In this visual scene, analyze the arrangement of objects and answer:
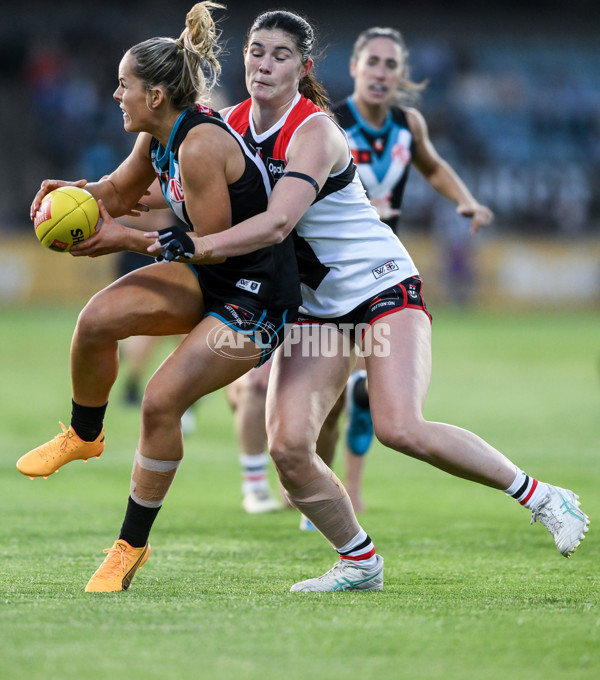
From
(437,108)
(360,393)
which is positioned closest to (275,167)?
(360,393)

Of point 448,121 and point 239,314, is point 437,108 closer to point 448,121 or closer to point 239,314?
point 448,121

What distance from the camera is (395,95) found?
20.7 ft

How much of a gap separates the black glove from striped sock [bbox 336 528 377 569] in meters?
1.34

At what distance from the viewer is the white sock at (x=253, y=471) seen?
6312 mm

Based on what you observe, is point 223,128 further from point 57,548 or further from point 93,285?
point 93,285

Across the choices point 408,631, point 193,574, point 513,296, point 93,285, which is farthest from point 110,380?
point 513,296

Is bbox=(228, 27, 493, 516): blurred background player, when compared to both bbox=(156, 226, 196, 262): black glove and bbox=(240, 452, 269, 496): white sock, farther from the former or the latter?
bbox=(156, 226, 196, 262): black glove

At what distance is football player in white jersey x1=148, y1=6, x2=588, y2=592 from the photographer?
156 inches

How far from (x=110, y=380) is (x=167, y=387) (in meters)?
0.41

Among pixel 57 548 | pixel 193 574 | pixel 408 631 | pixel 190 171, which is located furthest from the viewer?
pixel 57 548

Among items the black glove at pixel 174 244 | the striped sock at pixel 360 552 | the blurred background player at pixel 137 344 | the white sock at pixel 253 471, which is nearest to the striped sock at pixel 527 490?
the striped sock at pixel 360 552

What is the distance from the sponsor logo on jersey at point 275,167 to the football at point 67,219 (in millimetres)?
722

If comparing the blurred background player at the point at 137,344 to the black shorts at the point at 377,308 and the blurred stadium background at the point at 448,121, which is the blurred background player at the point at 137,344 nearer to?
the black shorts at the point at 377,308

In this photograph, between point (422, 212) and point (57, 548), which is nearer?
point (57, 548)
